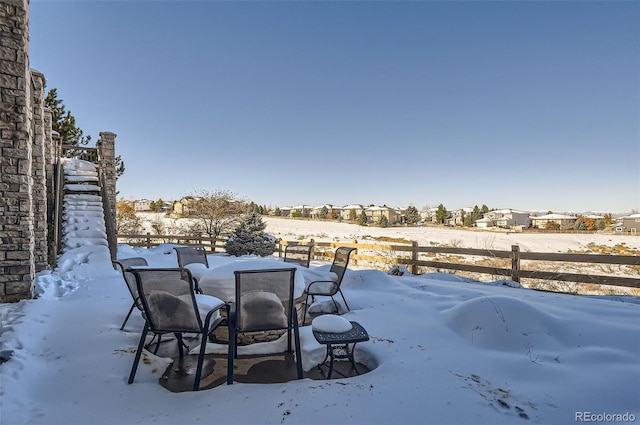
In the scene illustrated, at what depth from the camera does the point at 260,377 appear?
248 cm

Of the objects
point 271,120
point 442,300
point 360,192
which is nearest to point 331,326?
point 442,300

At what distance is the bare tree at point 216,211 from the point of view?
1627 cm

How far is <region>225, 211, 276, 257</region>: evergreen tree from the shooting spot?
36.3 ft

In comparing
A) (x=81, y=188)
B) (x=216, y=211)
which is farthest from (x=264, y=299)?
(x=216, y=211)

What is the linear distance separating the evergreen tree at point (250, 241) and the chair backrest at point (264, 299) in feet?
29.0

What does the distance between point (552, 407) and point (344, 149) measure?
17.0m

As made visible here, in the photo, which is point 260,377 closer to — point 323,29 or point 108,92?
point 323,29

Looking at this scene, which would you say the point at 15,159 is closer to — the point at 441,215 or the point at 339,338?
the point at 339,338

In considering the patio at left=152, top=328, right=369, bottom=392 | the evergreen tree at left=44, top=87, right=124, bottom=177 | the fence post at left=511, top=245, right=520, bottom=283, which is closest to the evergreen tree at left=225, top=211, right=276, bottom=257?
the fence post at left=511, top=245, right=520, bottom=283

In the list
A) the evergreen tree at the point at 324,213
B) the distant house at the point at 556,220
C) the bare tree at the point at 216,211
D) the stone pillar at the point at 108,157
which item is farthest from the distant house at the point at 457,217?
the stone pillar at the point at 108,157

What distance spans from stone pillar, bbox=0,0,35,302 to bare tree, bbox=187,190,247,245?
1186 cm

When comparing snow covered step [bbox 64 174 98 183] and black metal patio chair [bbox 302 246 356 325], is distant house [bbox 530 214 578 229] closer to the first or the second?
black metal patio chair [bbox 302 246 356 325]

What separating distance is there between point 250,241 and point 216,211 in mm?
6108

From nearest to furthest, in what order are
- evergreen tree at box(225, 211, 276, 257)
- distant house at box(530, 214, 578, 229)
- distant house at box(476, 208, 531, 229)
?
evergreen tree at box(225, 211, 276, 257)
distant house at box(530, 214, 578, 229)
distant house at box(476, 208, 531, 229)
